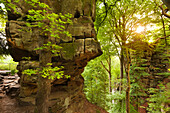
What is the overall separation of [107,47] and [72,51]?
5.91 meters

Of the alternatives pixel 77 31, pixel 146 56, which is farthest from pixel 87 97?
pixel 146 56

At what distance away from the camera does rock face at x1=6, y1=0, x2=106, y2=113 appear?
5.42 metres

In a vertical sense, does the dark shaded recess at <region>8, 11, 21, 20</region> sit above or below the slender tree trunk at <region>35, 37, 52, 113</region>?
above

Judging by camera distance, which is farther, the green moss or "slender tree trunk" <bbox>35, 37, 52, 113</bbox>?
the green moss

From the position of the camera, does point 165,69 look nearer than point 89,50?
No

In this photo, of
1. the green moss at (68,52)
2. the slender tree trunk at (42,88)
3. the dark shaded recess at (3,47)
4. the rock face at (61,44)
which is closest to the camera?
the slender tree trunk at (42,88)

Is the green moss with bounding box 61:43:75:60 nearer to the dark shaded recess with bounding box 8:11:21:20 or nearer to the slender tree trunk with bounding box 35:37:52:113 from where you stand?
the slender tree trunk with bounding box 35:37:52:113

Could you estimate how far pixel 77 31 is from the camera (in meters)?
6.41

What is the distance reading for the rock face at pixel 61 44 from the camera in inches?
213

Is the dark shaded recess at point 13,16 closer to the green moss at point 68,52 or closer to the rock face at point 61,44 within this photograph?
the rock face at point 61,44

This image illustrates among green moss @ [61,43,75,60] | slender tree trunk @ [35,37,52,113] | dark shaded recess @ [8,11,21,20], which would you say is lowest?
slender tree trunk @ [35,37,52,113]

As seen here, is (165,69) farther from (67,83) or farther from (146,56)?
(67,83)

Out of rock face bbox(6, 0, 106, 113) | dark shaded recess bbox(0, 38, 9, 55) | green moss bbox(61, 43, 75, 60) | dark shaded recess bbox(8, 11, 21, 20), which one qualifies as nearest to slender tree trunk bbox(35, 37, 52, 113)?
rock face bbox(6, 0, 106, 113)

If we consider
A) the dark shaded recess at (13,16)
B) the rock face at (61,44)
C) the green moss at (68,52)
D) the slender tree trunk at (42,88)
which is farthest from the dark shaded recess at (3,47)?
the slender tree trunk at (42,88)
